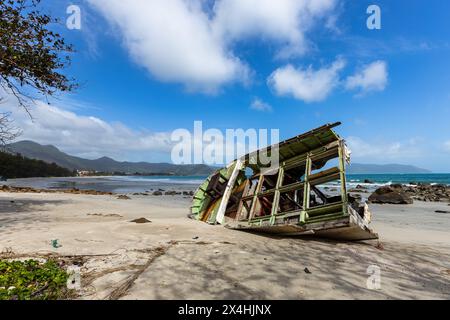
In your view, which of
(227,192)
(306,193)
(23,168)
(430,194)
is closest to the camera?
(306,193)

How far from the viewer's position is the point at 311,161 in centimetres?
902

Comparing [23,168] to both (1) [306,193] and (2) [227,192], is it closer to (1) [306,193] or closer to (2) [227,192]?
(2) [227,192]

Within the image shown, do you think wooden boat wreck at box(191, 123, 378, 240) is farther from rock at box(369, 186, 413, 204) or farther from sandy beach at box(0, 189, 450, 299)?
rock at box(369, 186, 413, 204)

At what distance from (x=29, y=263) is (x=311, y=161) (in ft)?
24.8

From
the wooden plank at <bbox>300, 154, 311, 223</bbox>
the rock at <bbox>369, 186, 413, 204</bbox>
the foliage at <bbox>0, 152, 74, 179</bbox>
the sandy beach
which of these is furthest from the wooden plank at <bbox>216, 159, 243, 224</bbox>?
the foliage at <bbox>0, 152, 74, 179</bbox>

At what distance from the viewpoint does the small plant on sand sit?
11.4 feet

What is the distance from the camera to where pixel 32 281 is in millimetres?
3910

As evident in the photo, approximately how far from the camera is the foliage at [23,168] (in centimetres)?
4834

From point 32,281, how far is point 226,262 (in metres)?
2.99

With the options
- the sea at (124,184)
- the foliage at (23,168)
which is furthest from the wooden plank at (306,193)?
the foliage at (23,168)

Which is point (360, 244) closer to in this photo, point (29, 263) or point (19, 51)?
point (29, 263)

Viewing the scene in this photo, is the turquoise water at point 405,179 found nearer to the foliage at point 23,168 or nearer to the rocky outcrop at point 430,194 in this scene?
the rocky outcrop at point 430,194

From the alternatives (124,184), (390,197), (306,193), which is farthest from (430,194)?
(124,184)

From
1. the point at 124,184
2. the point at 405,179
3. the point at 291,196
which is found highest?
the point at 291,196
